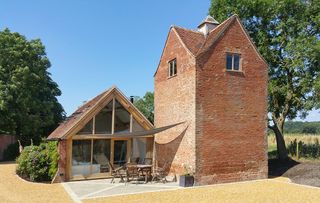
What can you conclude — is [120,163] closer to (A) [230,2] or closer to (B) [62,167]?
(B) [62,167]

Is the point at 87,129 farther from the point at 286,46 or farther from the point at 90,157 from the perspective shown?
the point at 286,46

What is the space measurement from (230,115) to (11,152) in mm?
24780

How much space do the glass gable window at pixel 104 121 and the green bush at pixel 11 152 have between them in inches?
709

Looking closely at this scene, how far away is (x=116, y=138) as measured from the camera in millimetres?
19703

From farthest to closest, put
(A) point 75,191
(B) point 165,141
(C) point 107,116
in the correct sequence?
(B) point 165,141
(C) point 107,116
(A) point 75,191

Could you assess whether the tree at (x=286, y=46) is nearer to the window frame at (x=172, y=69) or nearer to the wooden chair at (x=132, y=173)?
the window frame at (x=172, y=69)

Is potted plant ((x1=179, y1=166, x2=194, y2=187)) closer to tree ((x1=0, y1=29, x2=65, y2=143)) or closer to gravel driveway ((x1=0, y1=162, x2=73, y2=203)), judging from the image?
gravel driveway ((x1=0, y1=162, x2=73, y2=203))

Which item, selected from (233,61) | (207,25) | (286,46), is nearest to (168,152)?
(233,61)

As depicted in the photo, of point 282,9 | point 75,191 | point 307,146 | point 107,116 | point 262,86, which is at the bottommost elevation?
point 75,191

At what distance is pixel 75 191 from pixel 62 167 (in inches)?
138

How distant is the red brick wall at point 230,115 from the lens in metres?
17.7

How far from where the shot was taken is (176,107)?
19938 millimetres

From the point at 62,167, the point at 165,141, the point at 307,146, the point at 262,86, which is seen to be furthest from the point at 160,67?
the point at 307,146

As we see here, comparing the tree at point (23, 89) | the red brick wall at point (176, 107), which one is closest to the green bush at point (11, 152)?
the tree at point (23, 89)
